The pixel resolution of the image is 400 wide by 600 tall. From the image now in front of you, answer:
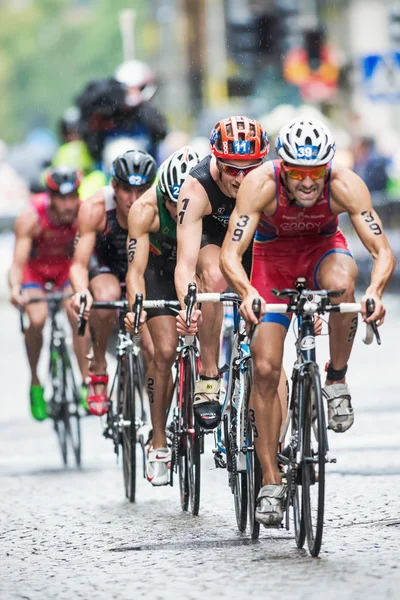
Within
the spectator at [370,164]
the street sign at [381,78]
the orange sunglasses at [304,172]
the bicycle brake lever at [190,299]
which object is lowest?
the bicycle brake lever at [190,299]

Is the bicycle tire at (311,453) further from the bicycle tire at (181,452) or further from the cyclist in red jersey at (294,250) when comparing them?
the bicycle tire at (181,452)

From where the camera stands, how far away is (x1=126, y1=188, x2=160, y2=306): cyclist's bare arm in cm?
990

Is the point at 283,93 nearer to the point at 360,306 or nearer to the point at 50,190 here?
the point at 50,190

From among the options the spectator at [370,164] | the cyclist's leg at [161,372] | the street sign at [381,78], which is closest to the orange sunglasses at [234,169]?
the cyclist's leg at [161,372]

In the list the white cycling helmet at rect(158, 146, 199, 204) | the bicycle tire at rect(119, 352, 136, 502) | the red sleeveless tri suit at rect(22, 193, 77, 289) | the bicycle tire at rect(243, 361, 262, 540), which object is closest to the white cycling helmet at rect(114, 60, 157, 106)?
the red sleeveless tri suit at rect(22, 193, 77, 289)

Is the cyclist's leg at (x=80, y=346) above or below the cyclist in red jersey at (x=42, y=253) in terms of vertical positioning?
below

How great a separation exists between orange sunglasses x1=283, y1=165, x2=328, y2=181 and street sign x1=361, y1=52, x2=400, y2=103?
14703 millimetres

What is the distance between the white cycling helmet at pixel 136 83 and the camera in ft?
57.5

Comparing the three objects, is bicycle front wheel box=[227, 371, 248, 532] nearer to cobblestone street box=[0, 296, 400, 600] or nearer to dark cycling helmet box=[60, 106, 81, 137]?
cobblestone street box=[0, 296, 400, 600]

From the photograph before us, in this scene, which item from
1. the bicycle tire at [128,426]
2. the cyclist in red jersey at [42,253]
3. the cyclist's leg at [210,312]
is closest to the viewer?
the cyclist's leg at [210,312]

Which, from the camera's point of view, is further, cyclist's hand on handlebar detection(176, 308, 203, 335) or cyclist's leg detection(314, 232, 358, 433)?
cyclist's hand on handlebar detection(176, 308, 203, 335)

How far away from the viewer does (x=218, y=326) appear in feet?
31.5

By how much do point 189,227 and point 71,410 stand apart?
3.76 metres

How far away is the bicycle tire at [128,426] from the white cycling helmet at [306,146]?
294 cm
